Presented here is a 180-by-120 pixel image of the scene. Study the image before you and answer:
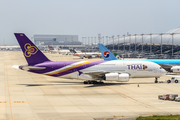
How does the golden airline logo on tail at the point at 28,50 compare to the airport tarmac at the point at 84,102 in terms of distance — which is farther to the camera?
the golden airline logo on tail at the point at 28,50

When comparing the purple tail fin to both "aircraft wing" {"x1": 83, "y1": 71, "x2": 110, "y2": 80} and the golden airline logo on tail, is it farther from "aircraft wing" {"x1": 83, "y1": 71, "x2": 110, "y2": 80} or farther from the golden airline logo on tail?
"aircraft wing" {"x1": 83, "y1": 71, "x2": 110, "y2": 80}

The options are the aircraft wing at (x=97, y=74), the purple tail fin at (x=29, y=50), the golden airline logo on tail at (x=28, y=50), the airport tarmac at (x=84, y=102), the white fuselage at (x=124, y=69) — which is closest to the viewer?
the airport tarmac at (x=84, y=102)

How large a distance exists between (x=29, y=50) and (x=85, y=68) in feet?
33.2

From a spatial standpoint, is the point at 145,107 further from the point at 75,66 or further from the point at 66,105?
the point at 75,66

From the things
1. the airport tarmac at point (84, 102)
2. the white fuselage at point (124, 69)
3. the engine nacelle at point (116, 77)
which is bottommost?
the airport tarmac at point (84, 102)

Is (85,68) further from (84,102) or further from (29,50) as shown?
(84,102)

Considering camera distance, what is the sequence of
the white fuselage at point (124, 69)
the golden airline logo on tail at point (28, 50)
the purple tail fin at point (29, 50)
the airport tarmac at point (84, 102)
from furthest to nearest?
the white fuselage at point (124, 69)
the golden airline logo on tail at point (28, 50)
the purple tail fin at point (29, 50)
the airport tarmac at point (84, 102)

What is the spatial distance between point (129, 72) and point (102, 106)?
19121 millimetres

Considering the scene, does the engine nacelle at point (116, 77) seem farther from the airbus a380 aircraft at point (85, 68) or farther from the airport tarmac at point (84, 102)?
the airport tarmac at point (84, 102)

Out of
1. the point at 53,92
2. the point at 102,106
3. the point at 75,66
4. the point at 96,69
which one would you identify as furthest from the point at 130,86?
the point at 102,106

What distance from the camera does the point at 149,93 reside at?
132 ft

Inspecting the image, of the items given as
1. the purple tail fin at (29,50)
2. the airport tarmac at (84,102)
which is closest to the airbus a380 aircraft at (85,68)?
the purple tail fin at (29,50)

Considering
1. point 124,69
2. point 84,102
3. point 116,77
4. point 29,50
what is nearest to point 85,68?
point 116,77

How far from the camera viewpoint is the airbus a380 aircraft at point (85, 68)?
47.6 m
